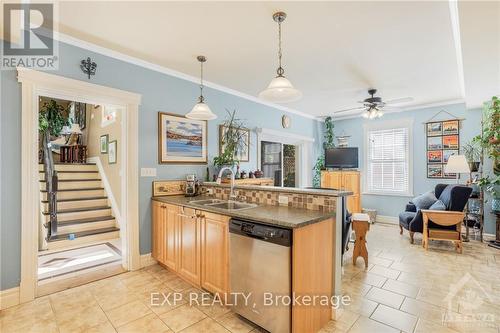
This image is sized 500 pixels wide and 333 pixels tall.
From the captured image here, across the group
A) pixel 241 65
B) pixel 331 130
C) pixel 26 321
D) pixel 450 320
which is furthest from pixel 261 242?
pixel 331 130

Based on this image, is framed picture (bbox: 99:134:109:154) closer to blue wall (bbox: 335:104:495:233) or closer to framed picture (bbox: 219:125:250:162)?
framed picture (bbox: 219:125:250:162)


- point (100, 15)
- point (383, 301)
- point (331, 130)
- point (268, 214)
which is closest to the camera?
point (268, 214)

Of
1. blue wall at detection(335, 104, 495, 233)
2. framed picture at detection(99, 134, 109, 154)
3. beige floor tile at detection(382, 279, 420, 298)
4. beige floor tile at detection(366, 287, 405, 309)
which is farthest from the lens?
framed picture at detection(99, 134, 109, 154)

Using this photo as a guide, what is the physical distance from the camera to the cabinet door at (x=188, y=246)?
2.52 m

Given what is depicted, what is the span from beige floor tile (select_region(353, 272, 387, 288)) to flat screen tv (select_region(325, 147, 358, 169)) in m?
3.42

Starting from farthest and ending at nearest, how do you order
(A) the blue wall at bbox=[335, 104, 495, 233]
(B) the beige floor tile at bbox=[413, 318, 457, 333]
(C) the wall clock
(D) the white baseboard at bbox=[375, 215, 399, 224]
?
(D) the white baseboard at bbox=[375, 215, 399, 224], (C) the wall clock, (A) the blue wall at bbox=[335, 104, 495, 233], (B) the beige floor tile at bbox=[413, 318, 457, 333]

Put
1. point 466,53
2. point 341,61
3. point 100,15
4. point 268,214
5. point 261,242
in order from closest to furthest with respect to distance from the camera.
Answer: point 261,242, point 268,214, point 100,15, point 466,53, point 341,61

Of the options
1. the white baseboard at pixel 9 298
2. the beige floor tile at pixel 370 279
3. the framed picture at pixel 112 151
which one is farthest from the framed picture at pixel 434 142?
the white baseboard at pixel 9 298

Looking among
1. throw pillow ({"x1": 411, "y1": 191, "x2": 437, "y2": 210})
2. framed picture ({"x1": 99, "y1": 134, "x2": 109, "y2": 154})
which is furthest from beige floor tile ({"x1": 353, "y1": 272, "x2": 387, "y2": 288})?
framed picture ({"x1": 99, "y1": 134, "x2": 109, "y2": 154})

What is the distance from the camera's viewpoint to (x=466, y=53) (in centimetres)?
258

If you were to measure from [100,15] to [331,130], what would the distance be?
224 inches

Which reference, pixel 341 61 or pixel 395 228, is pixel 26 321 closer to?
pixel 341 61

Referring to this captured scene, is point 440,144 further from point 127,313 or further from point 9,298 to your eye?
point 9,298

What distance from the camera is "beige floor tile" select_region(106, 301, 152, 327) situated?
209 cm
